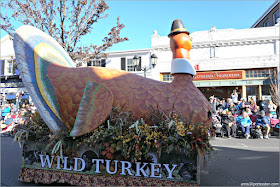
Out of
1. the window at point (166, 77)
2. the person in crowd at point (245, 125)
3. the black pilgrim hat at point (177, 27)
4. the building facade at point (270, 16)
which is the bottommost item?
the person in crowd at point (245, 125)

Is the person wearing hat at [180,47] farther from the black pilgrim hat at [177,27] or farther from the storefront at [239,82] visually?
the storefront at [239,82]

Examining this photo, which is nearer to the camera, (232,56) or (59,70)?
(59,70)

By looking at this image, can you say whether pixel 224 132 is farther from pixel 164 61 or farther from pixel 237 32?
pixel 237 32

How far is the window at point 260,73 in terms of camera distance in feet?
47.4

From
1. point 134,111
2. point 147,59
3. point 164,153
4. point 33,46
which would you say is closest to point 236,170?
point 164,153

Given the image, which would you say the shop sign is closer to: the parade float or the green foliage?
the parade float

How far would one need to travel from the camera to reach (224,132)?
8547 mm

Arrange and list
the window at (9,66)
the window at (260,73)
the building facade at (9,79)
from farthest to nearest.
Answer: the window at (9,66), the building facade at (9,79), the window at (260,73)

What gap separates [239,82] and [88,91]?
14464 millimetres

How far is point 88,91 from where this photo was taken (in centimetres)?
279

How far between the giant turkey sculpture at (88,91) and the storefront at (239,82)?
1277cm

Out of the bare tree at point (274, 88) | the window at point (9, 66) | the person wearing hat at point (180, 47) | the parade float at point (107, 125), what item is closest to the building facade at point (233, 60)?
the bare tree at point (274, 88)

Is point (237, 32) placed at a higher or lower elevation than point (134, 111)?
higher

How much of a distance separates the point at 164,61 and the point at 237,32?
229 inches
